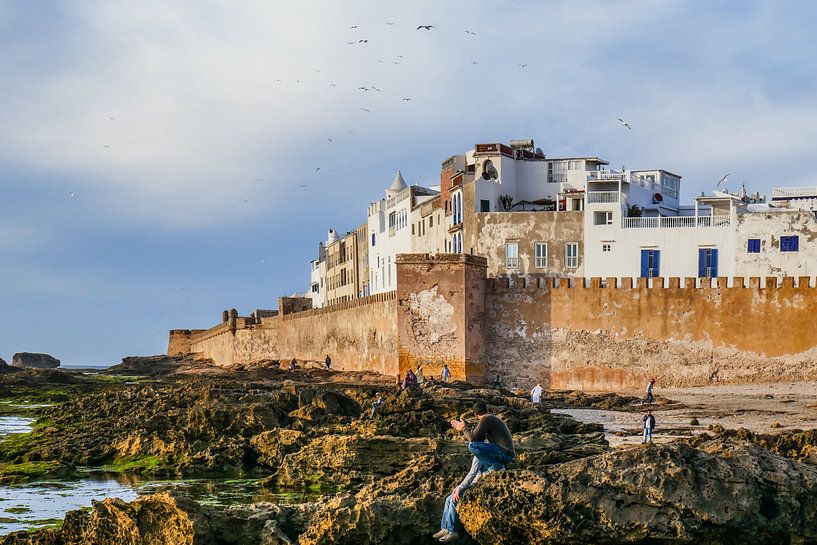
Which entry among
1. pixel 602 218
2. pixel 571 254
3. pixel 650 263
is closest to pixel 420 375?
pixel 571 254

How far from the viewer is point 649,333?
1351 inches

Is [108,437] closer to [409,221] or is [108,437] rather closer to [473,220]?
[473,220]

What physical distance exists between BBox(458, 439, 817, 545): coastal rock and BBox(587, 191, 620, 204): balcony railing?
3128 centimetres

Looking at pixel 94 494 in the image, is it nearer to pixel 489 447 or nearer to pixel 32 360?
pixel 489 447

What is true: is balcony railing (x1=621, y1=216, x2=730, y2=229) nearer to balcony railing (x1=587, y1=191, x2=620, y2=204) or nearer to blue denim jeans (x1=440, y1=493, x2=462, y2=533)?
balcony railing (x1=587, y1=191, x2=620, y2=204)

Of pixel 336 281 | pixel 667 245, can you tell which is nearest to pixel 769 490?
pixel 667 245

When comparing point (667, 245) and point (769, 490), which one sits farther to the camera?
point (667, 245)

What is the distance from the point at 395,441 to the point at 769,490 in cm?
648

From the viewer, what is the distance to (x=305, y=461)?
49.6ft

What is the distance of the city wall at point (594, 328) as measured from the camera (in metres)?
32.9

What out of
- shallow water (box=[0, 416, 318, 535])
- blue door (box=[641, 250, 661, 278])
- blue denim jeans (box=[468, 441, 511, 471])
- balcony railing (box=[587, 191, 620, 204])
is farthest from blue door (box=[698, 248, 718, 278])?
blue denim jeans (box=[468, 441, 511, 471])

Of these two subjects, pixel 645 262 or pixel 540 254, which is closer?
pixel 645 262

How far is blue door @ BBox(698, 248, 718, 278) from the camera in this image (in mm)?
37688

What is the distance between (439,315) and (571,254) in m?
7.14
